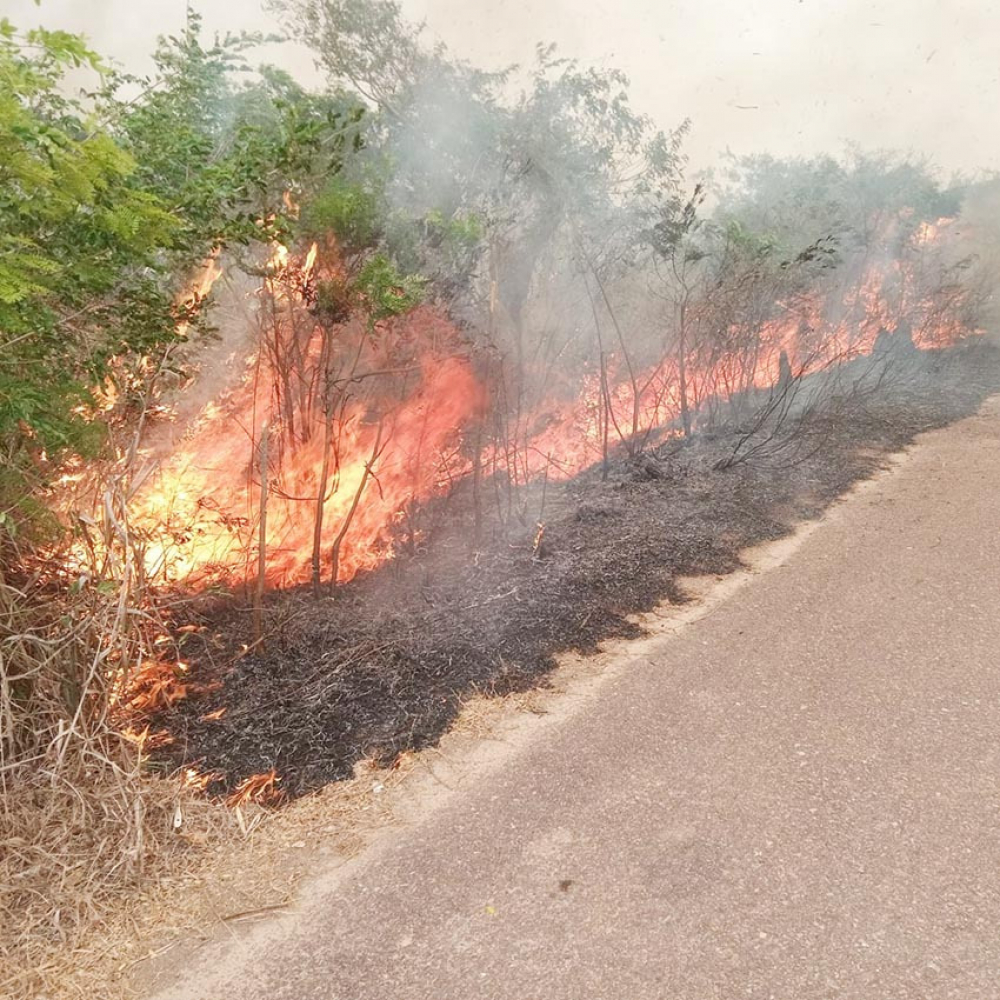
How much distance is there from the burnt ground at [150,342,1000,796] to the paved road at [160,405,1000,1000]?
2.05 feet

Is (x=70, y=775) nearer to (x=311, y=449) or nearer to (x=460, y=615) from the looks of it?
(x=460, y=615)

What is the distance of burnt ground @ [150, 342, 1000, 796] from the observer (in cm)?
354

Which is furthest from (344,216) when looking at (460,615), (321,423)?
(460,615)

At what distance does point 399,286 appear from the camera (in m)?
4.39

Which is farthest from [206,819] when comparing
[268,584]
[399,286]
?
[399,286]

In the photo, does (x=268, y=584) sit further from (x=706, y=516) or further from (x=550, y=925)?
(x=706, y=516)

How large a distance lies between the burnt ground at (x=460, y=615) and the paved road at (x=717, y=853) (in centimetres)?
63

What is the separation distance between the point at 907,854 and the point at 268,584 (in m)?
3.96

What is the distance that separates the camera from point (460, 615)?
4680 millimetres

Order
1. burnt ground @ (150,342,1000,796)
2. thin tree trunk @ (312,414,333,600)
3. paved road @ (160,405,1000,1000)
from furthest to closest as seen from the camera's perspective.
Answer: thin tree trunk @ (312,414,333,600), burnt ground @ (150,342,1000,796), paved road @ (160,405,1000,1000)

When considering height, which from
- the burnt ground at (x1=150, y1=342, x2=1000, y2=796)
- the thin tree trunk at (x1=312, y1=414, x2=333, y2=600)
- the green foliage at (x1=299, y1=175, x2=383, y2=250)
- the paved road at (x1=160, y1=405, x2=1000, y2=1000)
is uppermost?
the green foliage at (x1=299, y1=175, x2=383, y2=250)

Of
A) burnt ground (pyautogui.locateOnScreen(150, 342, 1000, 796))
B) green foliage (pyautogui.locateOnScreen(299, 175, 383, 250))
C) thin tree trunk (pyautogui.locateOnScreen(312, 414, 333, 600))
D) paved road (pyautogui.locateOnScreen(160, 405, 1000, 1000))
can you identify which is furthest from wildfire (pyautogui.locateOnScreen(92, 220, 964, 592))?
paved road (pyautogui.locateOnScreen(160, 405, 1000, 1000))

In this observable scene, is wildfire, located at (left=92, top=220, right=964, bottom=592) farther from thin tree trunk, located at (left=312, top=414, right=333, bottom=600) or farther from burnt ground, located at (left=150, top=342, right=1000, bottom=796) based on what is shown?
burnt ground, located at (left=150, top=342, right=1000, bottom=796)

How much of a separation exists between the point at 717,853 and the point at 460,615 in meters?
2.31
